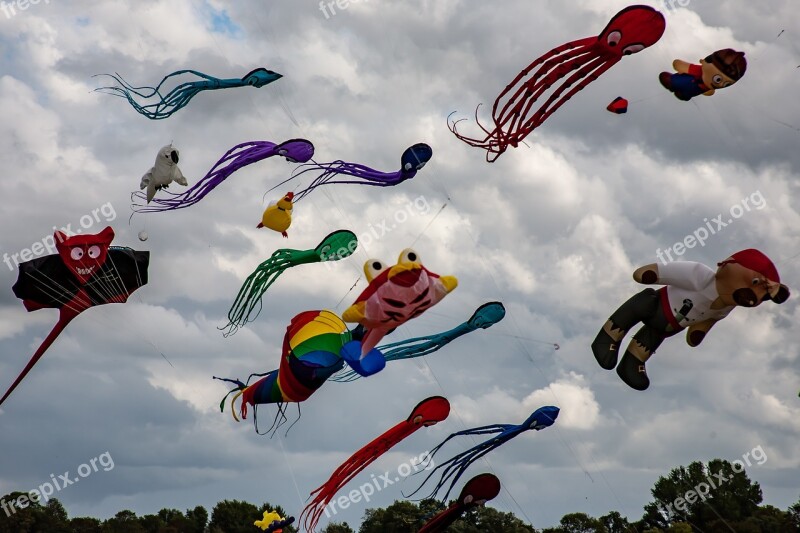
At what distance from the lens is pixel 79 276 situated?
31.5 meters

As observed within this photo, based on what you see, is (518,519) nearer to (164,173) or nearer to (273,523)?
(273,523)

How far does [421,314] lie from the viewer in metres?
25.8

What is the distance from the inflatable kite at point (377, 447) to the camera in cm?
2972

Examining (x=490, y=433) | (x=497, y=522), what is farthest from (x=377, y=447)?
(x=497, y=522)

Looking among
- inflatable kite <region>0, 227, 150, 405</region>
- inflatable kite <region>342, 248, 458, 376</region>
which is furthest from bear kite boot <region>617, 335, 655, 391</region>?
inflatable kite <region>0, 227, 150, 405</region>

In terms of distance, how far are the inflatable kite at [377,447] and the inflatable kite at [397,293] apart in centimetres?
427

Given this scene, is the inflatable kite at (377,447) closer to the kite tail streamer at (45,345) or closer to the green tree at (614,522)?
the kite tail streamer at (45,345)

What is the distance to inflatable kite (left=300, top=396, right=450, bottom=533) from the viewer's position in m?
29.7

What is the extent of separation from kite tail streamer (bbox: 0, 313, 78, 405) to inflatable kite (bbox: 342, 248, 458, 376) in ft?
34.9

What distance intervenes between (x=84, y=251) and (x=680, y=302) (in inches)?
598

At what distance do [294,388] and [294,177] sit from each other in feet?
16.4

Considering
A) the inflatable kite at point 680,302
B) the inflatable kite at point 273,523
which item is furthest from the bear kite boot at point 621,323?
the inflatable kite at point 273,523

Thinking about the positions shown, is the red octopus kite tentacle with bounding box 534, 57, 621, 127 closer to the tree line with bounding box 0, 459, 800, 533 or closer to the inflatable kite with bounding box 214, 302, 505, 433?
the inflatable kite with bounding box 214, 302, 505, 433

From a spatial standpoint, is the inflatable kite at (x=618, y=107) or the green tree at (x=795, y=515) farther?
the green tree at (x=795, y=515)
